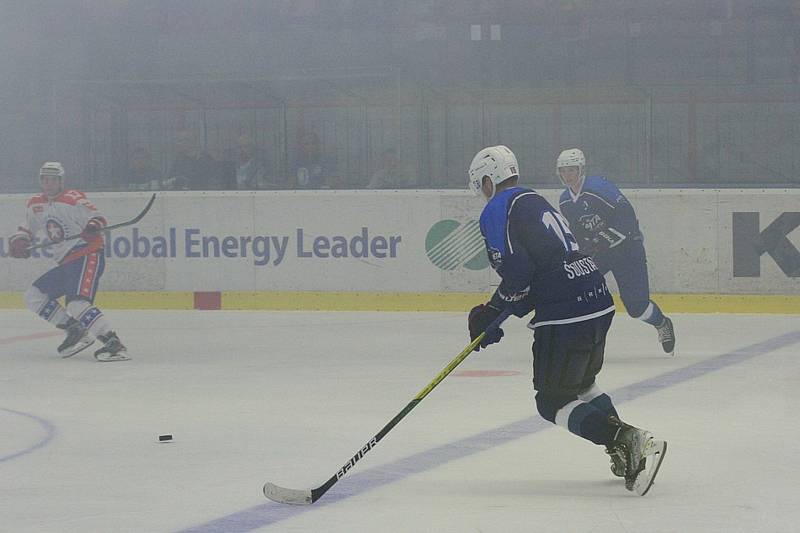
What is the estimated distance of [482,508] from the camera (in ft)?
13.7

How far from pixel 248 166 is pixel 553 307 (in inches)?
329

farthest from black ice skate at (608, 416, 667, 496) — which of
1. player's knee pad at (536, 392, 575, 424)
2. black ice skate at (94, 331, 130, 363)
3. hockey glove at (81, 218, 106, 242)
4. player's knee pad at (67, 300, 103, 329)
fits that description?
hockey glove at (81, 218, 106, 242)

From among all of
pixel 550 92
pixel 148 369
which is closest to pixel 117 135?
pixel 550 92

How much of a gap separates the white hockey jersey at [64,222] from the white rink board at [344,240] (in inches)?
117

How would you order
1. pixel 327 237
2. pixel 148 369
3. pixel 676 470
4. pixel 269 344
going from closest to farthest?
pixel 676 470 < pixel 148 369 < pixel 269 344 < pixel 327 237

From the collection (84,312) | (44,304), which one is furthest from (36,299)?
(84,312)

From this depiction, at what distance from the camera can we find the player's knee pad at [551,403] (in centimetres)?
449

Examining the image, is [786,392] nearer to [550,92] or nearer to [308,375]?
[308,375]

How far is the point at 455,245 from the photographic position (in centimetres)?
1160

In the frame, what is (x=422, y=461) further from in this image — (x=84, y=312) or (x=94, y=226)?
(x=94, y=226)

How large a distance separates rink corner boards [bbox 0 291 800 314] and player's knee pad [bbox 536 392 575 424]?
684 centimetres

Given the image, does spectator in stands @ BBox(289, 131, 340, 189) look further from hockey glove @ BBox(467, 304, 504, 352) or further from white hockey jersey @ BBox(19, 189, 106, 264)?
hockey glove @ BBox(467, 304, 504, 352)

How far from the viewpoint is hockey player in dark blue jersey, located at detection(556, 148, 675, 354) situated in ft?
27.9

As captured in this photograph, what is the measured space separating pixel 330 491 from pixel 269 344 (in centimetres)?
511
